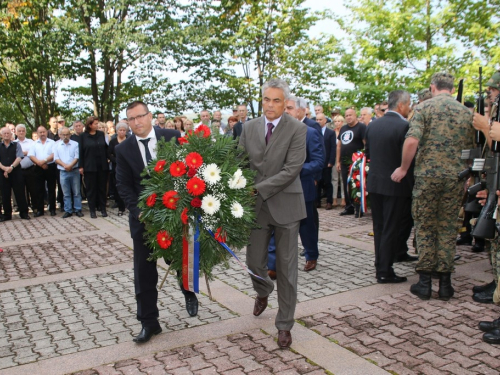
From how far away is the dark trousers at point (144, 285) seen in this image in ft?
15.4

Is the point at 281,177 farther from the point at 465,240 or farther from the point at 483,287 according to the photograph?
the point at 465,240

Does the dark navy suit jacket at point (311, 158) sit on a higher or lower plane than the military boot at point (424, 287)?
higher

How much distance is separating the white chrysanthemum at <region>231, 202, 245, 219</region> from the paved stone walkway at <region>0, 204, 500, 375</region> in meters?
1.20

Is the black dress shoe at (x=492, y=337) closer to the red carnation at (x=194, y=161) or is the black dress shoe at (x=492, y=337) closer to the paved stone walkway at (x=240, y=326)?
the paved stone walkway at (x=240, y=326)

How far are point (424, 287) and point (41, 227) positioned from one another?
876 cm

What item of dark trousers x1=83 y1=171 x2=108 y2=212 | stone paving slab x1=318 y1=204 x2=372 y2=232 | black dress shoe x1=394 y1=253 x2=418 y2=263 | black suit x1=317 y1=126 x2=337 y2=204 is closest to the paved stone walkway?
black dress shoe x1=394 y1=253 x2=418 y2=263

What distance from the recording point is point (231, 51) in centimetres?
2362

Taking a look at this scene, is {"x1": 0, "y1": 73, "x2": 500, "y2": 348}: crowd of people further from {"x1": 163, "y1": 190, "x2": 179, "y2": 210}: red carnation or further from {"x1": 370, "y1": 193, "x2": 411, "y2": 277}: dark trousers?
{"x1": 163, "y1": 190, "x2": 179, "y2": 210}: red carnation

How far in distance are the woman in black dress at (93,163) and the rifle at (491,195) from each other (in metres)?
9.43

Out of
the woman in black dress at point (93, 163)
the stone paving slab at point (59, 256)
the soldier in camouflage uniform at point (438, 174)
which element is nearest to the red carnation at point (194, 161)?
the soldier in camouflage uniform at point (438, 174)

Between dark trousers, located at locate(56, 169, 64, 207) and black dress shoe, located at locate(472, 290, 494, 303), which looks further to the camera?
dark trousers, located at locate(56, 169, 64, 207)

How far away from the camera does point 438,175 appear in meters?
5.60

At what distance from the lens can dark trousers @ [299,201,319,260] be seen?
6879 millimetres

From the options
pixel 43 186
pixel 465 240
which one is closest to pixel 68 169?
pixel 43 186
